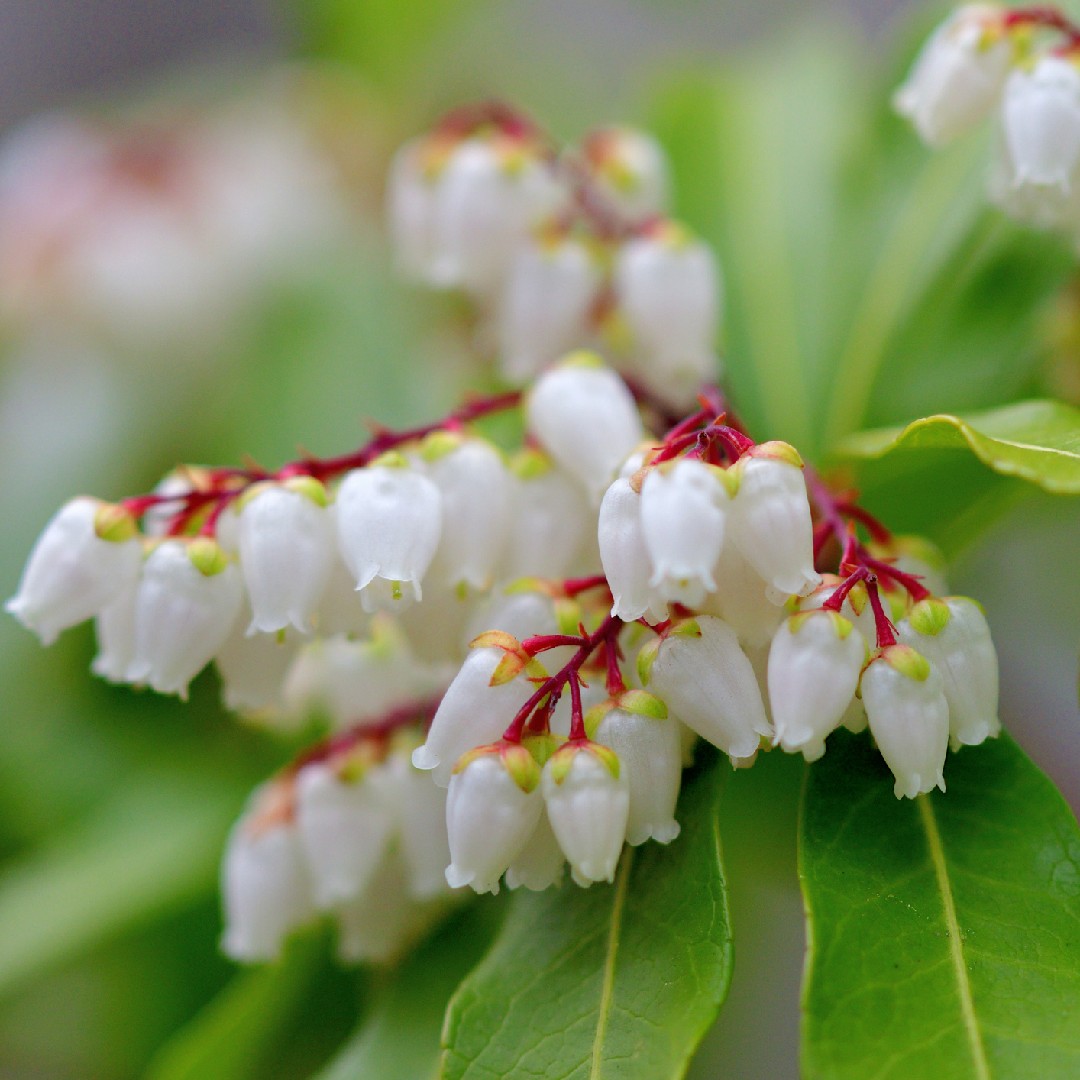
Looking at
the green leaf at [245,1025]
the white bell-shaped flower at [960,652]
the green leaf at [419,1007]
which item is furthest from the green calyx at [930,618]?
the green leaf at [245,1025]

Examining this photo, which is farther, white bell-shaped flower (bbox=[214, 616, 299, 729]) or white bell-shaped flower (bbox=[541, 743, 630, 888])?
white bell-shaped flower (bbox=[214, 616, 299, 729])

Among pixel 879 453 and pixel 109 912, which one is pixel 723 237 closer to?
pixel 879 453

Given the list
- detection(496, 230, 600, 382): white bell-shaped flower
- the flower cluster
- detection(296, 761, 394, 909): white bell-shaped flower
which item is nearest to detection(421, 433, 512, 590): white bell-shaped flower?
the flower cluster

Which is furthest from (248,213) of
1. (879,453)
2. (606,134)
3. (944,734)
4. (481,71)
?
(944,734)

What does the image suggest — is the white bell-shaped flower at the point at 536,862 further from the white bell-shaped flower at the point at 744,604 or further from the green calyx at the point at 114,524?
the green calyx at the point at 114,524

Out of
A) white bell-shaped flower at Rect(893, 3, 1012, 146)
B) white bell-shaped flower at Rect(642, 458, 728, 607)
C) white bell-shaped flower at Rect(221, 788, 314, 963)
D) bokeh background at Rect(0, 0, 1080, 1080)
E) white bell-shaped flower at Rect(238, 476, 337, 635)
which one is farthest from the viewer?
bokeh background at Rect(0, 0, 1080, 1080)

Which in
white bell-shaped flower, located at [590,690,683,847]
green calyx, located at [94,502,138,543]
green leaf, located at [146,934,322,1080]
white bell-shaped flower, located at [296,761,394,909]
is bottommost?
green leaf, located at [146,934,322,1080]

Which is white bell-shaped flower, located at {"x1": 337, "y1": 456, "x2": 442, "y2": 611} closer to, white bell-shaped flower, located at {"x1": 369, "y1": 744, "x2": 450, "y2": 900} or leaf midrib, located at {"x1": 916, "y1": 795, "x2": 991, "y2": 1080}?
white bell-shaped flower, located at {"x1": 369, "y1": 744, "x2": 450, "y2": 900}
